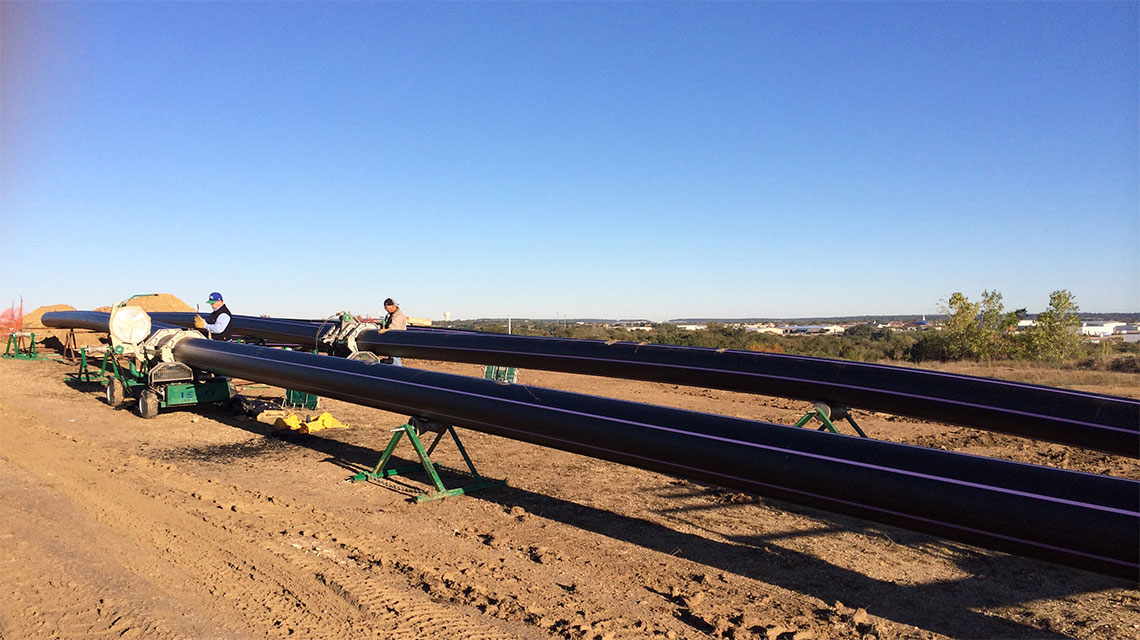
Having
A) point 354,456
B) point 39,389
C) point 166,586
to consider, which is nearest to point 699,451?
point 166,586

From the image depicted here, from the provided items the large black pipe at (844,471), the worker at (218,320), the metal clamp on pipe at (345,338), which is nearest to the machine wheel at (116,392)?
the worker at (218,320)

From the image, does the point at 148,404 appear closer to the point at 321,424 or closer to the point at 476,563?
the point at 321,424

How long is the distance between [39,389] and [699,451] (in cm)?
1575

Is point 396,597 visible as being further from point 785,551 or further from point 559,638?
point 785,551

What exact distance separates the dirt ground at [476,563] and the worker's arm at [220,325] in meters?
3.63

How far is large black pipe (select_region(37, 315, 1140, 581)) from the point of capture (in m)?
3.77

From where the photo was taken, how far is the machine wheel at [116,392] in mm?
12670

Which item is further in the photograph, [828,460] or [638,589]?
[638,589]

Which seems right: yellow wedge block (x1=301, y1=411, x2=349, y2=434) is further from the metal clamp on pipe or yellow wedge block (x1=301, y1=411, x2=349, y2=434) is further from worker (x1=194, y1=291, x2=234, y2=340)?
worker (x1=194, y1=291, x2=234, y2=340)

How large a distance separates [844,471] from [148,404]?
11357 mm

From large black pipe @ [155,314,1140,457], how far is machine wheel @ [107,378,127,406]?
17.0 ft

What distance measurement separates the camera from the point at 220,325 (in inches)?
491

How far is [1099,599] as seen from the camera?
194 inches

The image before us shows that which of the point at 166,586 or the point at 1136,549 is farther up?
the point at 1136,549
